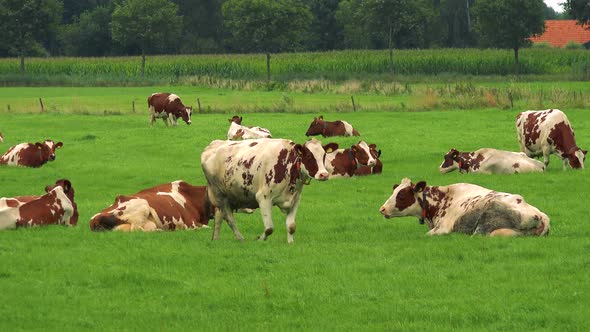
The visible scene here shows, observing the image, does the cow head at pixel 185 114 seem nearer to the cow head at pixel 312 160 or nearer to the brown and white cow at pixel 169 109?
the brown and white cow at pixel 169 109

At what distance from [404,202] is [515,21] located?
74434 mm

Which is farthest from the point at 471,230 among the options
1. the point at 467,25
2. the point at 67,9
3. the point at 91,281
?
the point at 67,9

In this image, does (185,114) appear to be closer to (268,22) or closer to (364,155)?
(364,155)

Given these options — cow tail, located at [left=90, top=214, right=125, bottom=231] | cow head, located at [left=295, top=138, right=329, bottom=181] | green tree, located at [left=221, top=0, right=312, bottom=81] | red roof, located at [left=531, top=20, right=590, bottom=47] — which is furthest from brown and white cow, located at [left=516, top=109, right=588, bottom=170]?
red roof, located at [left=531, top=20, right=590, bottom=47]

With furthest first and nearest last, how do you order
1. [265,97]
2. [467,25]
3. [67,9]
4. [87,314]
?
[67,9] < [467,25] < [265,97] < [87,314]

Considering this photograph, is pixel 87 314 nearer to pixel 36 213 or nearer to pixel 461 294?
pixel 461 294

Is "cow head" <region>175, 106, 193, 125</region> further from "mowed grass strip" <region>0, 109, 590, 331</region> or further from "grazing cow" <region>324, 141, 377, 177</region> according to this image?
"mowed grass strip" <region>0, 109, 590, 331</region>

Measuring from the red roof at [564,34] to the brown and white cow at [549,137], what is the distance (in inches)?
4219

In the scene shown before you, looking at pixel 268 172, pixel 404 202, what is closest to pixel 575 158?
pixel 404 202

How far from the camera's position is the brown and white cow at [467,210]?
1680 centimetres

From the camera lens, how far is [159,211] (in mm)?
18797

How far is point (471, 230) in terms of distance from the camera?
680 inches

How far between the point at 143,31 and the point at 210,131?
216ft

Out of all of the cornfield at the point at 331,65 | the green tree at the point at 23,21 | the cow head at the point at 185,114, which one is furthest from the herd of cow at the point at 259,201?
the green tree at the point at 23,21
